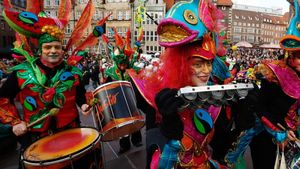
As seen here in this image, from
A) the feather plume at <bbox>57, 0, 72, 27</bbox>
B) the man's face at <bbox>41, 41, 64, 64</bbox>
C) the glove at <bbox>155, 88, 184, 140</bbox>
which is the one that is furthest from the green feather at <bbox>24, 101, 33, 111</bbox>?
the glove at <bbox>155, 88, 184, 140</bbox>

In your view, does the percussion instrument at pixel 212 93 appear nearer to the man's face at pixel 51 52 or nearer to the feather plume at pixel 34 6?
the man's face at pixel 51 52

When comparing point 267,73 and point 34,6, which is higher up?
point 34,6

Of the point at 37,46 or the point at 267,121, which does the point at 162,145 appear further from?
the point at 37,46

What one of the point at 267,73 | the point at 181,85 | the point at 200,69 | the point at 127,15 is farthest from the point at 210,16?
the point at 127,15

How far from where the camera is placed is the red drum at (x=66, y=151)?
2.00 metres

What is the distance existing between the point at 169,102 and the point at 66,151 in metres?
1.21

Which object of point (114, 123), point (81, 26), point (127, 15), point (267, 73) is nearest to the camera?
point (267, 73)

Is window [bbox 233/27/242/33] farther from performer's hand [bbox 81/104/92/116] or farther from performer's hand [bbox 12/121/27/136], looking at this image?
performer's hand [bbox 12/121/27/136]

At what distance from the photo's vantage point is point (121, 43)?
5.59 m

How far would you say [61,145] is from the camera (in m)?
2.29

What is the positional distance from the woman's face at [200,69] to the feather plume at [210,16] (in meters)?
0.20

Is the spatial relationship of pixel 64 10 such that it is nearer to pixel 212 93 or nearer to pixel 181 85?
pixel 181 85

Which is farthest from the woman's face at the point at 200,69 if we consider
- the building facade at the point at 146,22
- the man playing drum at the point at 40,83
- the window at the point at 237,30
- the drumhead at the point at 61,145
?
the window at the point at 237,30

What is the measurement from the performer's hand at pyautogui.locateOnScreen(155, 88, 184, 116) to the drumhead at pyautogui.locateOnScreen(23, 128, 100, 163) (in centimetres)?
104
